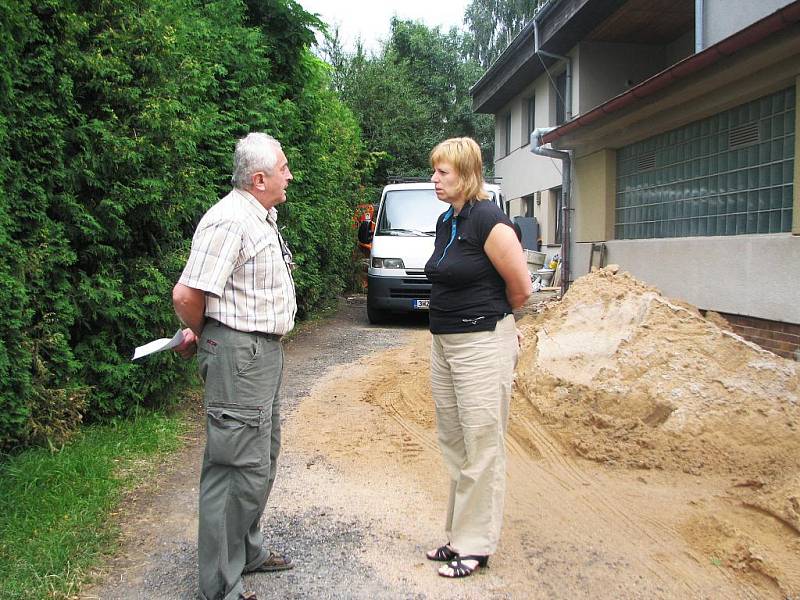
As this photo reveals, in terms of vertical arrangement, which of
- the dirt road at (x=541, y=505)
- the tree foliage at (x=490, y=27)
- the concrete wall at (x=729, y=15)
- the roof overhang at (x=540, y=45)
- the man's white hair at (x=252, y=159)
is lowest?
the dirt road at (x=541, y=505)

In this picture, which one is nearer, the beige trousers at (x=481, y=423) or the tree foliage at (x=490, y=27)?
the beige trousers at (x=481, y=423)

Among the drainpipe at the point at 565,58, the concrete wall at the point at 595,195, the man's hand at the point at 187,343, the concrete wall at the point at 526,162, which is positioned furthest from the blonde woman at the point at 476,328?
the concrete wall at the point at 526,162

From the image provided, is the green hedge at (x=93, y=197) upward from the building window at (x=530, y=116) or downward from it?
downward

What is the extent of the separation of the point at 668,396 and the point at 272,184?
3.62m

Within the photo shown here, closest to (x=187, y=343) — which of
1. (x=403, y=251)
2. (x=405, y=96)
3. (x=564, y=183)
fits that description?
(x=403, y=251)

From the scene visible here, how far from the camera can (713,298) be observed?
718 centimetres

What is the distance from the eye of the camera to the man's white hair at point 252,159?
10.1 ft

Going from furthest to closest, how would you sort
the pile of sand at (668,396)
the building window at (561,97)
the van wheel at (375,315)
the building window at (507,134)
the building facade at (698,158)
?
the building window at (507,134), the building window at (561,97), the van wheel at (375,315), the building facade at (698,158), the pile of sand at (668,396)

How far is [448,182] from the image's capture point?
3.39 m

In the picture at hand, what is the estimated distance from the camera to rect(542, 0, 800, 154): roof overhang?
5809 mm

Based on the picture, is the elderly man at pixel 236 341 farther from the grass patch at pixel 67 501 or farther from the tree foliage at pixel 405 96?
the tree foliage at pixel 405 96

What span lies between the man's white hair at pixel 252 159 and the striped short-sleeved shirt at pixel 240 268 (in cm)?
6

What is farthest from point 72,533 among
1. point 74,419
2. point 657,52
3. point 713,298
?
point 657,52

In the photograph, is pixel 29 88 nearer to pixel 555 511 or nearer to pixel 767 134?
pixel 555 511
